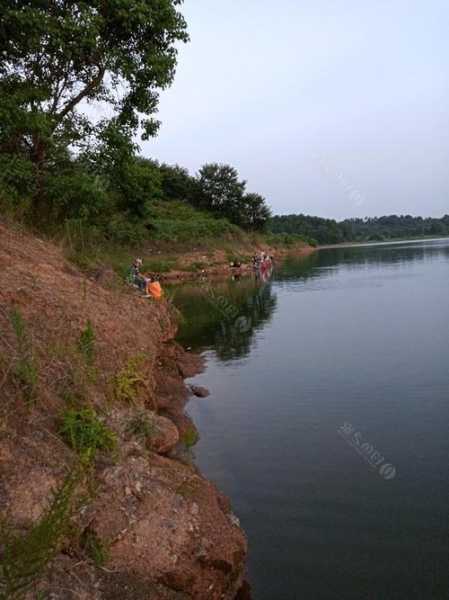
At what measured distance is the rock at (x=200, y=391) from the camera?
1295cm

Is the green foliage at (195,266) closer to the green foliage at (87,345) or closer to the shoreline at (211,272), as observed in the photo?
the shoreline at (211,272)

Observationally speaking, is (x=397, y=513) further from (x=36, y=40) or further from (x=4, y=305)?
(x=36, y=40)

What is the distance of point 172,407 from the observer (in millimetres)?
11055

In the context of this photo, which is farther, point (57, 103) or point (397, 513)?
point (57, 103)

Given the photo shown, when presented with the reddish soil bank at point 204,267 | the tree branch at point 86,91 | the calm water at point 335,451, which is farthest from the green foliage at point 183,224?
the tree branch at point 86,91

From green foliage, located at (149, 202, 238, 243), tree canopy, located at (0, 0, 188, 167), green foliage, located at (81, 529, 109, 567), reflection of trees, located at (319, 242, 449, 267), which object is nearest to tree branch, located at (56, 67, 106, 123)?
tree canopy, located at (0, 0, 188, 167)

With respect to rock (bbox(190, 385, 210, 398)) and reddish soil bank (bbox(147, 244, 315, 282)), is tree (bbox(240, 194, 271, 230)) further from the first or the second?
rock (bbox(190, 385, 210, 398))

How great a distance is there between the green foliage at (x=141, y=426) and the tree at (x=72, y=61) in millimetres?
8631

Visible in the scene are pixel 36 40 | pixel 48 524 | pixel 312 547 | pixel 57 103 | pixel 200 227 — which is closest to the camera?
pixel 48 524

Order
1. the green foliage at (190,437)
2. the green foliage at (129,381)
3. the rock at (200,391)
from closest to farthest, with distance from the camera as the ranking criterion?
the green foliage at (129,381) → the green foliage at (190,437) → the rock at (200,391)

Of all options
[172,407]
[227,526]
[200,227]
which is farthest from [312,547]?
[200,227]

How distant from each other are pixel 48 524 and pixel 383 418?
8270 millimetres

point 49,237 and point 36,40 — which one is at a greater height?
point 36,40

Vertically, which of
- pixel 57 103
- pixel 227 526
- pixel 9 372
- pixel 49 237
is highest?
pixel 57 103
